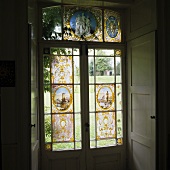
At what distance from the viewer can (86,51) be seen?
9.63 ft

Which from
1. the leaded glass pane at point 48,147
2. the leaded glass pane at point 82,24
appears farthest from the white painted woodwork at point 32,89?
the leaded glass pane at point 82,24

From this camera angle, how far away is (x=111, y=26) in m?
3.08

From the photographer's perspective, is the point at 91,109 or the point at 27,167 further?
the point at 91,109

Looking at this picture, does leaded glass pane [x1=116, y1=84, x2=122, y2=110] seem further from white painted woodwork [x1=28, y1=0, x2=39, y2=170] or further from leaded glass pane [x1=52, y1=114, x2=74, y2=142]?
white painted woodwork [x1=28, y1=0, x2=39, y2=170]

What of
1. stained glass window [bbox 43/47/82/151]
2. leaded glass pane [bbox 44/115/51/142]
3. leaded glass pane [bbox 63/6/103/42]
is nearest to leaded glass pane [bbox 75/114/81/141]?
stained glass window [bbox 43/47/82/151]

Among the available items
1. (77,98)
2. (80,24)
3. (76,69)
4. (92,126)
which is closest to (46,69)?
(76,69)

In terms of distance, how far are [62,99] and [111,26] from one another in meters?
1.31

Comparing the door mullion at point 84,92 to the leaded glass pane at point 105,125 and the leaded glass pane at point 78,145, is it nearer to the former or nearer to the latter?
the leaded glass pane at point 78,145

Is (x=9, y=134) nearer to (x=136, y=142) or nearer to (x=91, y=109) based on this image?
(x=91, y=109)

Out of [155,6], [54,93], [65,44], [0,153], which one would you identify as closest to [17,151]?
[0,153]

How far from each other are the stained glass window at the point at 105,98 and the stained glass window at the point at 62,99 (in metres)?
0.21

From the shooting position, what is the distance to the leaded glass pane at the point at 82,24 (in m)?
2.91

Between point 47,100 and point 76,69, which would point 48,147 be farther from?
point 76,69

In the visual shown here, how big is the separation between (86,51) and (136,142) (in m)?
1.47
